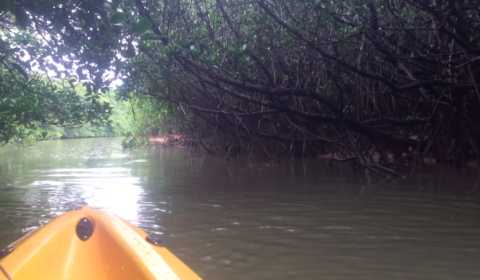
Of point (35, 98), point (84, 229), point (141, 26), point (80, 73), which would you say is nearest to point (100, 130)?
point (35, 98)

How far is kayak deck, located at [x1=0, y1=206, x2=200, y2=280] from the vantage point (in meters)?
1.68

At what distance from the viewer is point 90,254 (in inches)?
77.9

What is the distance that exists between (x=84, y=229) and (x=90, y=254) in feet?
0.60

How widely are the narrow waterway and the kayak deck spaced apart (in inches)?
18.2

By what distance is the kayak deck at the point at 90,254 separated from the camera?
168 cm

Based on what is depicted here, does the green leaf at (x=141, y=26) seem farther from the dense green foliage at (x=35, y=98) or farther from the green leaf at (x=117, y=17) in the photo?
the dense green foliage at (x=35, y=98)

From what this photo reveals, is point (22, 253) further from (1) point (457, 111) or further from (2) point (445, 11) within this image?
(1) point (457, 111)

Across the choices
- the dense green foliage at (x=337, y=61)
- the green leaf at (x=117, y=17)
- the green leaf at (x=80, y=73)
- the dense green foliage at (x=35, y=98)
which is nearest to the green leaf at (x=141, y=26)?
the green leaf at (x=117, y=17)

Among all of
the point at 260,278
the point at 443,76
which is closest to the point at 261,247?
the point at 260,278

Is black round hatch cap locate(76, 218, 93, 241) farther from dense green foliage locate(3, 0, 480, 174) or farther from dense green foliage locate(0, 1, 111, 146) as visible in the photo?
dense green foliage locate(0, 1, 111, 146)

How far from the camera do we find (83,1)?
234 centimetres

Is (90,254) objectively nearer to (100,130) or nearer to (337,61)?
(337,61)

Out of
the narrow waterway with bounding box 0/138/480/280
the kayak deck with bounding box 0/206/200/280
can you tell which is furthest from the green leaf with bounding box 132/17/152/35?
the narrow waterway with bounding box 0/138/480/280

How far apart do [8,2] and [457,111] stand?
17.1ft
